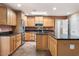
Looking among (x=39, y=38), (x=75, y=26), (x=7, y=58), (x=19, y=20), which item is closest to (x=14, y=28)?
(x=19, y=20)

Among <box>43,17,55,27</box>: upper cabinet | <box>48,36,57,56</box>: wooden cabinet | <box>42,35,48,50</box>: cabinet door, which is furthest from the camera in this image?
<box>43,17,55,27</box>: upper cabinet

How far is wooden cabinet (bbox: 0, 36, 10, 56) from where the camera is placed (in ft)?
19.2

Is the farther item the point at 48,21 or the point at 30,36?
the point at 48,21

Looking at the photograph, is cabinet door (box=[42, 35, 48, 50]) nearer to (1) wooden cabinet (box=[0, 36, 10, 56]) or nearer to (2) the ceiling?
(2) the ceiling

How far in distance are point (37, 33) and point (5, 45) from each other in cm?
244

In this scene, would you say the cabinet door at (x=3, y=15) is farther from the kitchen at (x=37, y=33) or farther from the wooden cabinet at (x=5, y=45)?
the wooden cabinet at (x=5, y=45)

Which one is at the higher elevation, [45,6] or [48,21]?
[45,6]

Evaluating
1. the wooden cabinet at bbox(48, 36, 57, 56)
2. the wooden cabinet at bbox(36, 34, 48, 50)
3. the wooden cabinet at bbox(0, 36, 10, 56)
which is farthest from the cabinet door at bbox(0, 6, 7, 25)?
the wooden cabinet at bbox(48, 36, 57, 56)

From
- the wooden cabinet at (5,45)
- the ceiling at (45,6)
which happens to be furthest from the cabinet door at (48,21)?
the wooden cabinet at (5,45)

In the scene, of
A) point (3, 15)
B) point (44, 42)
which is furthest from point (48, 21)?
point (3, 15)

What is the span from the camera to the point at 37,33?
795 centimetres

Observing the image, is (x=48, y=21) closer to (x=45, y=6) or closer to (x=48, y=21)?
(x=48, y=21)

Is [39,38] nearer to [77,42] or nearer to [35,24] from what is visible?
[77,42]

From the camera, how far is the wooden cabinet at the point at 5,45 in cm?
587
